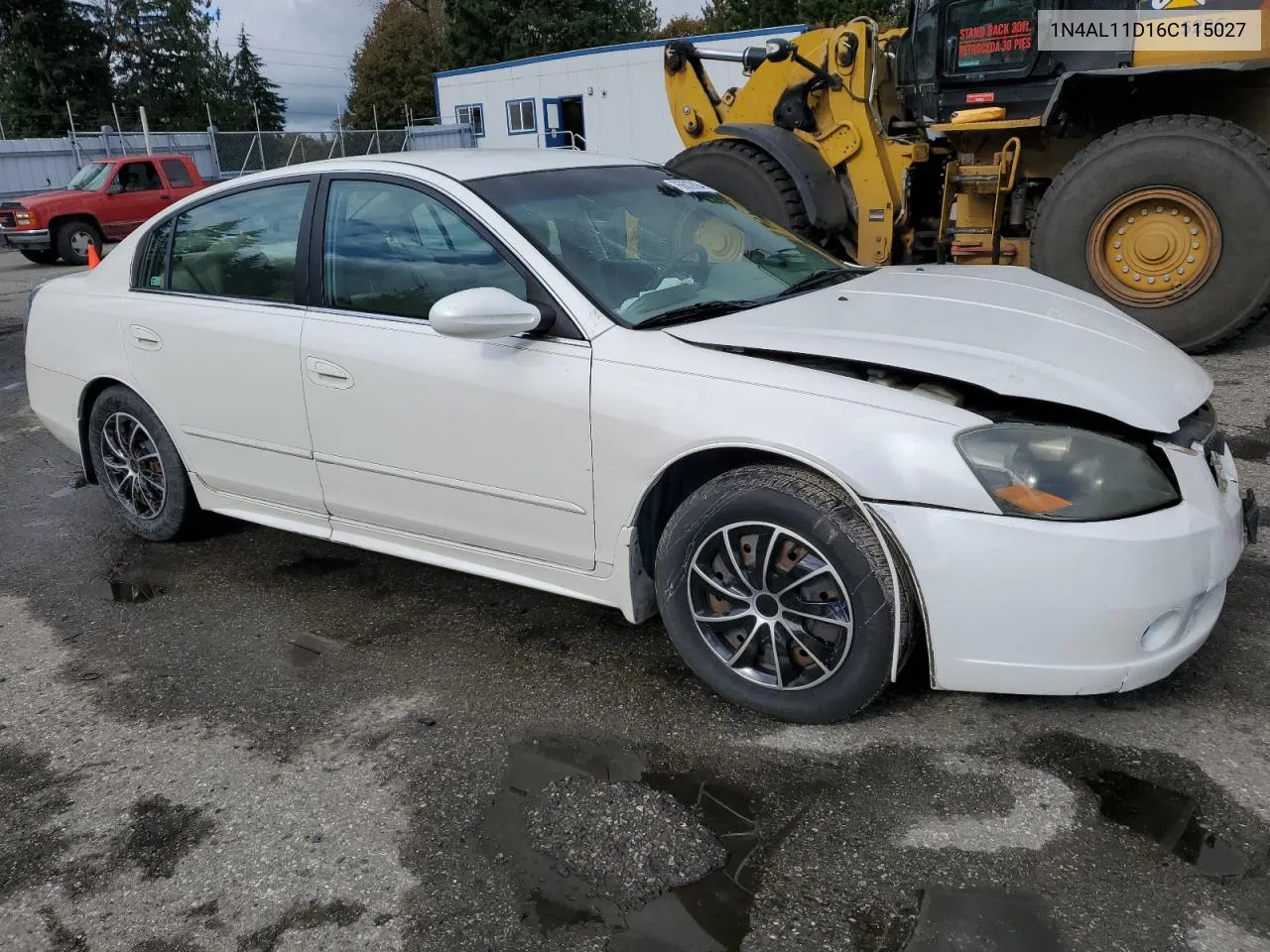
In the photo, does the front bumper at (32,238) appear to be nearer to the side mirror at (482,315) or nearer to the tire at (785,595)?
the side mirror at (482,315)

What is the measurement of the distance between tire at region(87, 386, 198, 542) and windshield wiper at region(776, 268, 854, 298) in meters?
2.58

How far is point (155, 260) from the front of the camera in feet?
14.0

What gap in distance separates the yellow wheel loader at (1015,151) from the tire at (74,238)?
42.2 ft

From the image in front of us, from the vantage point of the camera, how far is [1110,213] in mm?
6316

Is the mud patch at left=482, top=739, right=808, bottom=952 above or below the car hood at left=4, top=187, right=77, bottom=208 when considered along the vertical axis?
below

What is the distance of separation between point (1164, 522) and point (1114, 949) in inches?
39.5

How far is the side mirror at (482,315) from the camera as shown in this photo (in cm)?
293

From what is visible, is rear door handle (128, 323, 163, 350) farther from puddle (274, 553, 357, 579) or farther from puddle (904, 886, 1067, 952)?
puddle (904, 886, 1067, 952)

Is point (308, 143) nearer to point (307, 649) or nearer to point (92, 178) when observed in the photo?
point (92, 178)

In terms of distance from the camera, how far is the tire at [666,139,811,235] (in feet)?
23.1

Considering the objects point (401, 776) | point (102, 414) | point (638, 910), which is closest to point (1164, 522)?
point (638, 910)

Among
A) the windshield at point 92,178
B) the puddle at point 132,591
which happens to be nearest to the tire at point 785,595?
the puddle at point 132,591

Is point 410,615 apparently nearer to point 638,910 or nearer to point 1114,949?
point 638,910

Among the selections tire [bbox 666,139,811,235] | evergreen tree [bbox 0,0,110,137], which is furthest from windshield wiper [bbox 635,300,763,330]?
evergreen tree [bbox 0,0,110,137]
